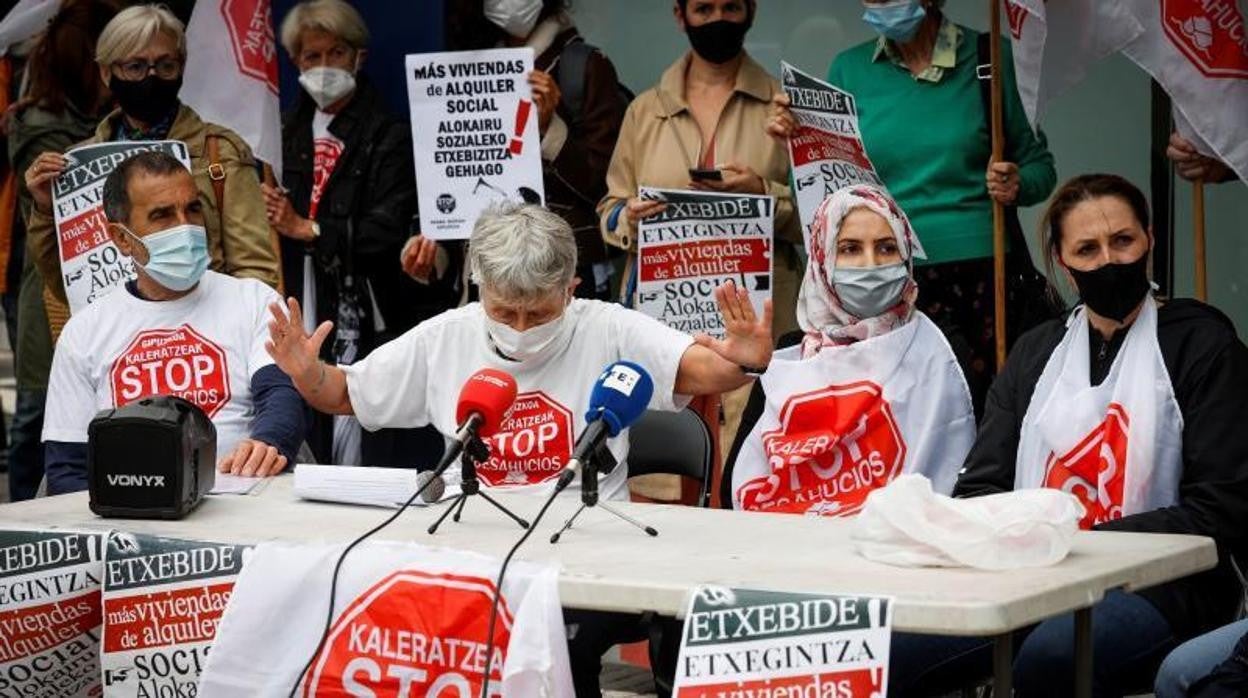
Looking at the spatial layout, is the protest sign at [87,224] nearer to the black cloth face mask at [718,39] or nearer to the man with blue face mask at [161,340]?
the man with blue face mask at [161,340]

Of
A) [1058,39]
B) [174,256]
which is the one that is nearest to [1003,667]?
[1058,39]

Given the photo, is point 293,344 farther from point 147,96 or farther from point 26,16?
point 26,16

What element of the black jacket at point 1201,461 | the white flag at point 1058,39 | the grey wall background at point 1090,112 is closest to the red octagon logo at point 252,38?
the grey wall background at point 1090,112

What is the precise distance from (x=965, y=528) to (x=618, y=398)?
2.59ft

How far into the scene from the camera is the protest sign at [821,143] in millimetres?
6957

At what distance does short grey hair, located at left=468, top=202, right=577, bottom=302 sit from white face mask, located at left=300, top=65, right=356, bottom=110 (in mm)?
2477

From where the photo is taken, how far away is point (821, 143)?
7.01 metres

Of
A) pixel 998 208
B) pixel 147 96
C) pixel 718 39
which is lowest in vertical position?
pixel 998 208

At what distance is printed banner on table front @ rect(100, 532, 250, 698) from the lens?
4.89 meters

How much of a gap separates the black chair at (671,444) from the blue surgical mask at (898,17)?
63.3 inches

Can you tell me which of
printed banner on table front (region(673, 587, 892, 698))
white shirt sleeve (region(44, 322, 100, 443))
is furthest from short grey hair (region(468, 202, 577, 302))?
printed banner on table front (region(673, 587, 892, 698))

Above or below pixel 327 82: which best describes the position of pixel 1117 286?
below

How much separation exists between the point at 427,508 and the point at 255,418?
4.12ft

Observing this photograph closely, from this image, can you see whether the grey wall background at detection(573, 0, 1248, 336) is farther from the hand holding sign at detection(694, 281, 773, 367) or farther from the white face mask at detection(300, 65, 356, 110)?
the hand holding sign at detection(694, 281, 773, 367)
